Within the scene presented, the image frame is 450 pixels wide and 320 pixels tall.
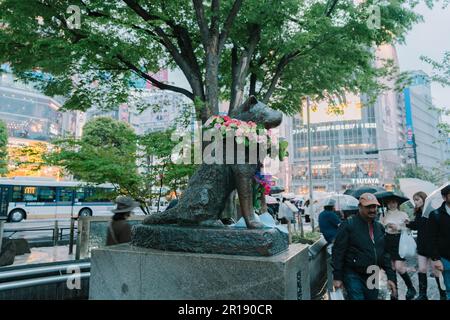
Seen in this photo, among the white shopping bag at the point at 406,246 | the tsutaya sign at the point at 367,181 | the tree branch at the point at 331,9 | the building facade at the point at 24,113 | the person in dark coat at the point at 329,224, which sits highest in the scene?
the building facade at the point at 24,113

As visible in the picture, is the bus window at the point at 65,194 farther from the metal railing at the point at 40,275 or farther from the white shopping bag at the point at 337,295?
the white shopping bag at the point at 337,295

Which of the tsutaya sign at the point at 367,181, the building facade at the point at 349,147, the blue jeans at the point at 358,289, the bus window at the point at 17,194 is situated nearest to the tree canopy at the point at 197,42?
the blue jeans at the point at 358,289

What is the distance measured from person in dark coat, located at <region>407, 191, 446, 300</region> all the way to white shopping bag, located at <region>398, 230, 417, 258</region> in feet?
0.48

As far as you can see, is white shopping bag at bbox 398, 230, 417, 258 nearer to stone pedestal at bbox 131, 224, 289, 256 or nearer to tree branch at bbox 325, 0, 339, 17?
stone pedestal at bbox 131, 224, 289, 256

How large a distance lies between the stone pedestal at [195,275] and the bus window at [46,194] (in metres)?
21.3

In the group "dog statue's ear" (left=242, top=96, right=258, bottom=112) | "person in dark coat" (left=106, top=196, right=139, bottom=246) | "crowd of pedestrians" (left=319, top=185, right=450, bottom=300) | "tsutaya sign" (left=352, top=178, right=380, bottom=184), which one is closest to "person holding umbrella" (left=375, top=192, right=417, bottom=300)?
"crowd of pedestrians" (left=319, top=185, right=450, bottom=300)

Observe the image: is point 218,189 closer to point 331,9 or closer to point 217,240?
point 217,240

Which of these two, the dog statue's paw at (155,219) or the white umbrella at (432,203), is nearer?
the dog statue's paw at (155,219)

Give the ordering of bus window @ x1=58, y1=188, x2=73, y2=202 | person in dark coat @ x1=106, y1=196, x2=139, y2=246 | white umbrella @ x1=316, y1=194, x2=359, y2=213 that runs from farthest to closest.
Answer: bus window @ x1=58, y1=188, x2=73, y2=202 < white umbrella @ x1=316, y1=194, x2=359, y2=213 < person in dark coat @ x1=106, y1=196, x2=139, y2=246

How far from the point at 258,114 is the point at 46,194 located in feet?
74.1

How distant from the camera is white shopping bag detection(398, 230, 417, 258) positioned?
5.39 meters

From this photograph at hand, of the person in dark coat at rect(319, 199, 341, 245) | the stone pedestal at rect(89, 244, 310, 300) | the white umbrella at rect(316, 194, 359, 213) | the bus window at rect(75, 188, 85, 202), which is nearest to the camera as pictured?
the stone pedestal at rect(89, 244, 310, 300)

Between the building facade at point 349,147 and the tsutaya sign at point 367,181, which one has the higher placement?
the building facade at point 349,147

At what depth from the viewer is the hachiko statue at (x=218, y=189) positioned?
348 cm
